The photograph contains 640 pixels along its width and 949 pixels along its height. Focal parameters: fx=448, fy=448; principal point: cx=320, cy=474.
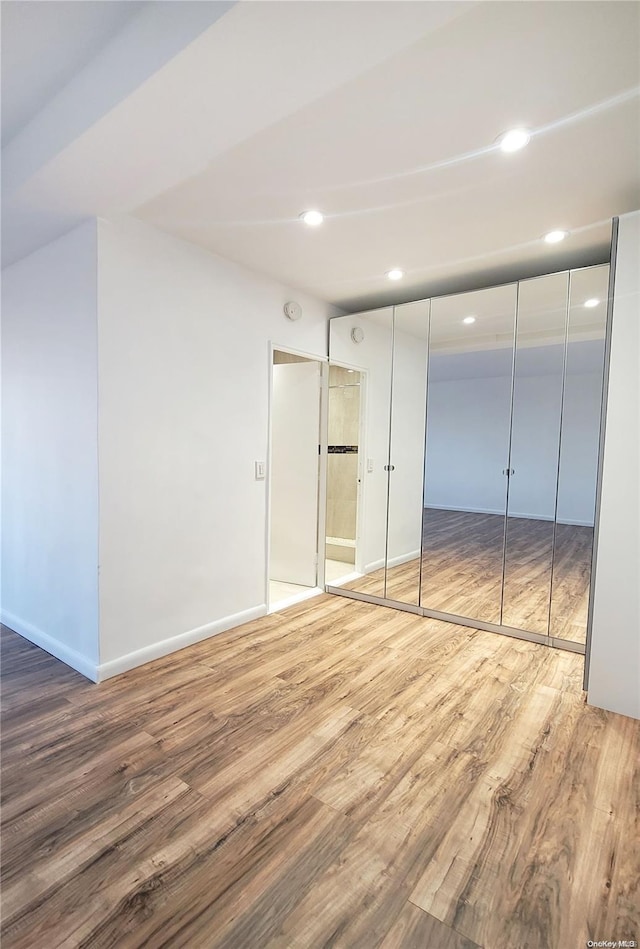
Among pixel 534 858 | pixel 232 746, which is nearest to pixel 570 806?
pixel 534 858

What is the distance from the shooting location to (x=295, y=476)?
4.40m

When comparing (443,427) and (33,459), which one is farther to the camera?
(443,427)

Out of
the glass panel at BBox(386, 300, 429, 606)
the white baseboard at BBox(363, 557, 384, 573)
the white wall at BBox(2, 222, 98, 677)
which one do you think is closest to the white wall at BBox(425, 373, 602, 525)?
the glass panel at BBox(386, 300, 429, 606)

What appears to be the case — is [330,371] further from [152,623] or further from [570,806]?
[570,806]

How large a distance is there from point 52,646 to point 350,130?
11.1 feet

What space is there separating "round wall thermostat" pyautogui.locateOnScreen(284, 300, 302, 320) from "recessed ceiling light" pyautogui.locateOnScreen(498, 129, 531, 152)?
201 centimetres

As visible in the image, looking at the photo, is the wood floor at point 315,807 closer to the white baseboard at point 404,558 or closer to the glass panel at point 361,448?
the white baseboard at point 404,558

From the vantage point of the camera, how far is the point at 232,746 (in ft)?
6.79

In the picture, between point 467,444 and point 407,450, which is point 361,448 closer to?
point 407,450

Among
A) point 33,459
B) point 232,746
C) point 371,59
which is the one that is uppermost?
point 371,59

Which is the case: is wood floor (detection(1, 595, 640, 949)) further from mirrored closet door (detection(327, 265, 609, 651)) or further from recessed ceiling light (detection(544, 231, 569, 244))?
recessed ceiling light (detection(544, 231, 569, 244))

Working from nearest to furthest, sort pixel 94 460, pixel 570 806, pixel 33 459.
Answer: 1. pixel 570 806
2. pixel 94 460
3. pixel 33 459

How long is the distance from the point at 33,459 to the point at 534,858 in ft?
11.2

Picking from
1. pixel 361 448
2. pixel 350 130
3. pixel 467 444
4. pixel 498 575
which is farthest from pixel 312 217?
pixel 498 575
